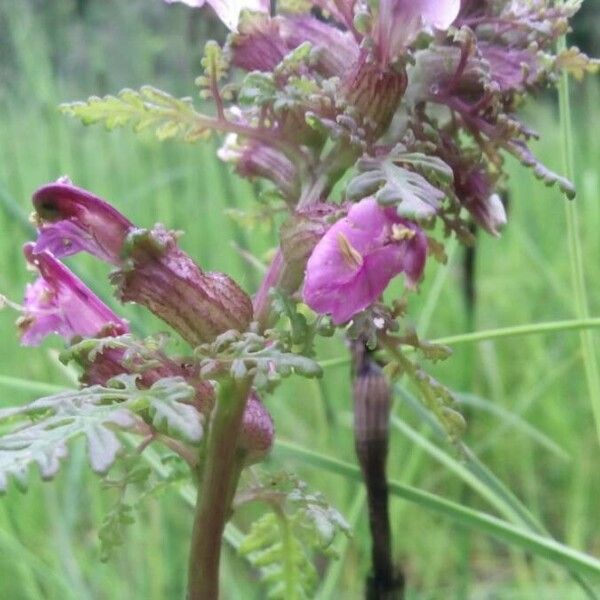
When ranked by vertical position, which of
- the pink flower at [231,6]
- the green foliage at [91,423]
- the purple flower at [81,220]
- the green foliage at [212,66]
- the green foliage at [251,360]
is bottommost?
the green foliage at [91,423]

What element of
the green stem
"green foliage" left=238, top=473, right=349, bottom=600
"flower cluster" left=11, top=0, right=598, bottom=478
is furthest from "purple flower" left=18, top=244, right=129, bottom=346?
the green stem

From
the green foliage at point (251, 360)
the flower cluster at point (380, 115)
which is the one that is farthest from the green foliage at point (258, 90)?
the green foliage at point (251, 360)

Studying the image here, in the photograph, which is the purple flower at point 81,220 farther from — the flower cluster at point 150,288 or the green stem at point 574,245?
the green stem at point 574,245

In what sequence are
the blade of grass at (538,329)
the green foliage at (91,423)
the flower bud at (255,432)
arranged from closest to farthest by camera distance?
the green foliage at (91,423)
the flower bud at (255,432)
the blade of grass at (538,329)

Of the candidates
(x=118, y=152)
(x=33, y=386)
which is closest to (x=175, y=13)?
(x=118, y=152)

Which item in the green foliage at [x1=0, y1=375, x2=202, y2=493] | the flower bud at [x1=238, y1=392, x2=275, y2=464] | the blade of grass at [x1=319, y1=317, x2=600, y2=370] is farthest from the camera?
the blade of grass at [x1=319, y1=317, x2=600, y2=370]

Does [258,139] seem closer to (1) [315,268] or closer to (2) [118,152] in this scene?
(1) [315,268]

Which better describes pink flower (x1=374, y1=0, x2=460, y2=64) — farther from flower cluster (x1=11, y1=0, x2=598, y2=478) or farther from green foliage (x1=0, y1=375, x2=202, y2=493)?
green foliage (x1=0, y1=375, x2=202, y2=493)

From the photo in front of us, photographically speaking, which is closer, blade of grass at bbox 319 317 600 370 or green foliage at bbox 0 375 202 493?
green foliage at bbox 0 375 202 493
